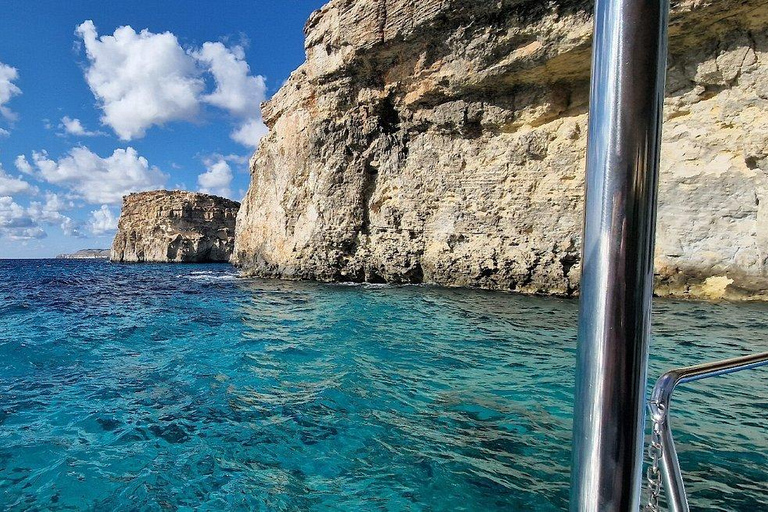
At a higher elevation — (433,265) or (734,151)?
(734,151)

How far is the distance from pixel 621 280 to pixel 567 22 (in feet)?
51.2

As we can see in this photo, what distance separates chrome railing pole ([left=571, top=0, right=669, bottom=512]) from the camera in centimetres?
76

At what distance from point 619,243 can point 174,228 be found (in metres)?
66.6

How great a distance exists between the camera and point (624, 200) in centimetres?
77

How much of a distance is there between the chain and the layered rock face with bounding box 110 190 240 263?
2547 inches

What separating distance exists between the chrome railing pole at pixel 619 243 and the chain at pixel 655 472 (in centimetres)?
27

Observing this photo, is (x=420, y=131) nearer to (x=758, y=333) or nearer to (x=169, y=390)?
(x=758, y=333)

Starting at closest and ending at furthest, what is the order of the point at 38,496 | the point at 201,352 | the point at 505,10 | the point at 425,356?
the point at 38,496 < the point at 425,356 < the point at 201,352 < the point at 505,10

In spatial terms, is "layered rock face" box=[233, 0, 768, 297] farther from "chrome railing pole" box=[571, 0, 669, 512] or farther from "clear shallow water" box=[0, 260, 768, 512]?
"chrome railing pole" box=[571, 0, 669, 512]

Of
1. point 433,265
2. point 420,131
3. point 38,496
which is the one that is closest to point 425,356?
point 38,496

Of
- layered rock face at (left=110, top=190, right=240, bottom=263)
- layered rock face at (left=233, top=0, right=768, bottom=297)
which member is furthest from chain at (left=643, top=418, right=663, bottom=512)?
layered rock face at (left=110, top=190, right=240, bottom=263)

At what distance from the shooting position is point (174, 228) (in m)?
59.3

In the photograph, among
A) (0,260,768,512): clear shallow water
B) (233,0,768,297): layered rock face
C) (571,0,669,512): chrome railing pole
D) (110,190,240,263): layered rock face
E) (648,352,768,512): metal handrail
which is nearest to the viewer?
(571,0,669,512): chrome railing pole

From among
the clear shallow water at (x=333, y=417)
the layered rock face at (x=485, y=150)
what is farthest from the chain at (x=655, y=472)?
the layered rock face at (x=485, y=150)
